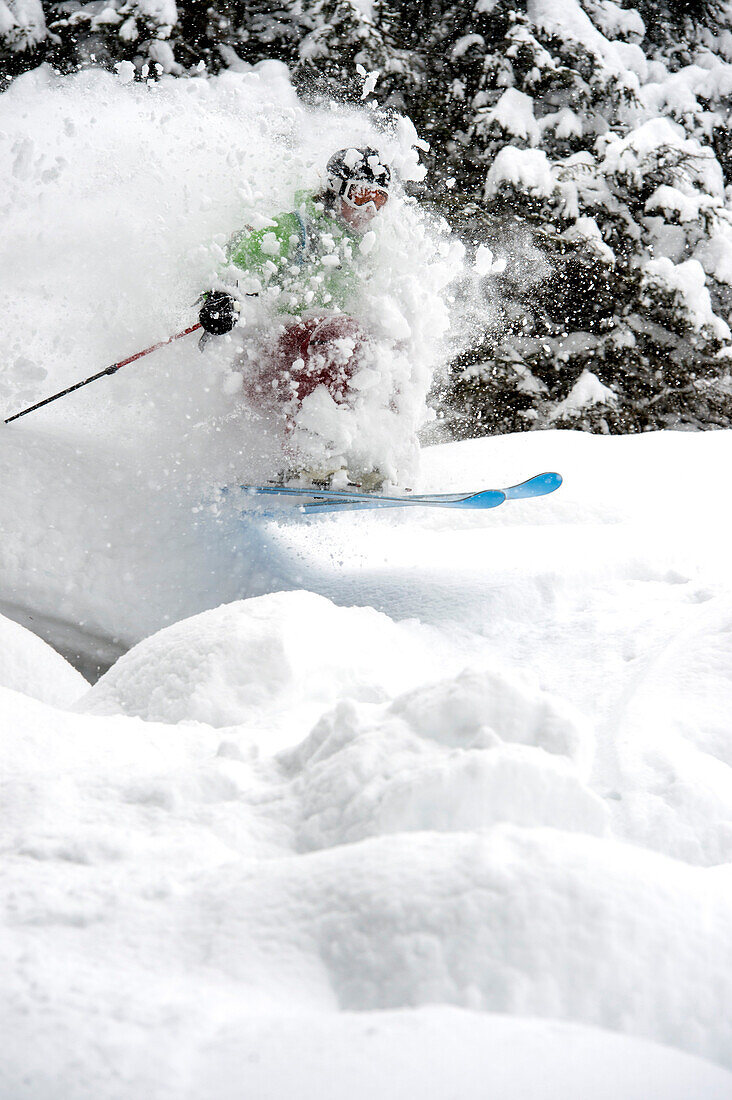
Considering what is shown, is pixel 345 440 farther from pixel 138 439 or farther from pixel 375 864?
pixel 375 864

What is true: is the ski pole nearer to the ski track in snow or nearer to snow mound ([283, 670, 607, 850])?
the ski track in snow

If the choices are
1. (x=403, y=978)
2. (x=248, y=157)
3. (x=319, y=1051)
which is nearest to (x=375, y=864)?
(x=403, y=978)

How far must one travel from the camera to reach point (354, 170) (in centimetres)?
430

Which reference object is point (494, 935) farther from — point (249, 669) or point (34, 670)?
point (34, 670)

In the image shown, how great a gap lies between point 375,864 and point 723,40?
1098 cm

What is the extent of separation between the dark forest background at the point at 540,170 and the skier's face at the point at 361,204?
10.7ft

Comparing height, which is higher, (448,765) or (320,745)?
(448,765)

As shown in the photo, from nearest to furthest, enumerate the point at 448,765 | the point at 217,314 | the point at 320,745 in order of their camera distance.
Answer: the point at 448,765
the point at 320,745
the point at 217,314

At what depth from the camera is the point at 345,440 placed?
4.17 meters

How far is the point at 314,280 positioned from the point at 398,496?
135 centimetres

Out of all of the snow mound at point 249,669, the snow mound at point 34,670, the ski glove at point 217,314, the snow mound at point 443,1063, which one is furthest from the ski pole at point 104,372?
the snow mound at point 443,1063

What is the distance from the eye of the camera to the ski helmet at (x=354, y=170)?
14.1 feet

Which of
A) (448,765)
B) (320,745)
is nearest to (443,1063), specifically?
(448,765)

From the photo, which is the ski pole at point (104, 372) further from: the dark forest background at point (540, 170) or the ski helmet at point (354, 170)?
the dark forest background at point (540, 170)
